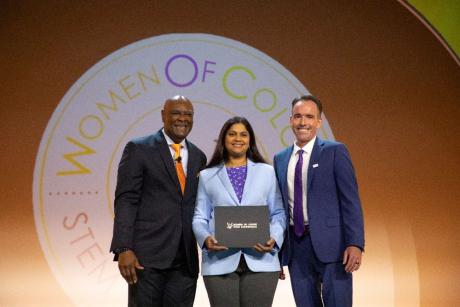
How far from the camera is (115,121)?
4449mm

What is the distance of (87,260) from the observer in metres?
4.39

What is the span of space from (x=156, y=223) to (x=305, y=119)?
3.18 feet

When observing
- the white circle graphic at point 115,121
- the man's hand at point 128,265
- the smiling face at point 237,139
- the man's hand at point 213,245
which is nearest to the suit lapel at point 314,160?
the smiling face at point 237,139

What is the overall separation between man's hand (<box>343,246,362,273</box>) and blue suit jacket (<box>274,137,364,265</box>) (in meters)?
0.03

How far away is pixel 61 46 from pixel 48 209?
4.15ft

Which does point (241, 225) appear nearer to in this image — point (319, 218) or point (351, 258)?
point (319, 218)

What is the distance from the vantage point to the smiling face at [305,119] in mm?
3082

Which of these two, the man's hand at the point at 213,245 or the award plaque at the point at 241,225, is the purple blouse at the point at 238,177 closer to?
the award plaque at the point at 241,225

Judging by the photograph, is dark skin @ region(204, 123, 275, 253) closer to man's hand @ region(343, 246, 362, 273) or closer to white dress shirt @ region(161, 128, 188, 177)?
white dress shirt @ region(161, 128, 188, 177)

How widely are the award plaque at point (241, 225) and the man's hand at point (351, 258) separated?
46cm

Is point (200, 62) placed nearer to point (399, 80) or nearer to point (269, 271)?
point (399, 80)

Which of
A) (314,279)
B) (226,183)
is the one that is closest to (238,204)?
(226,183)

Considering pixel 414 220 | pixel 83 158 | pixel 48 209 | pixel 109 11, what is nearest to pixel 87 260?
pixel 48 209

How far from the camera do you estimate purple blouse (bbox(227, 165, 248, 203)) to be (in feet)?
9.50
